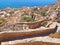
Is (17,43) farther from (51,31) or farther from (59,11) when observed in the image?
(59,11)

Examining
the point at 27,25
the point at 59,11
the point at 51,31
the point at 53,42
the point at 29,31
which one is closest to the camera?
the point at 53,42

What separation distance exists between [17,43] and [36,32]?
2894 millimetres

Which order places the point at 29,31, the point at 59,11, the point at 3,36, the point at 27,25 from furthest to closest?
the point at 27,25 → the point at 59,11 → the point at 29,31 → the point at 3,36

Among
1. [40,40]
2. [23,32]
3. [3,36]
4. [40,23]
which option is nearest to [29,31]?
[23,32]

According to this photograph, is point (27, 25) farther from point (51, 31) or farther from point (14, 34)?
point (14, 34)

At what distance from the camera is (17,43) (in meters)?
7.42

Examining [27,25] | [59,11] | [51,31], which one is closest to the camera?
[51,31]

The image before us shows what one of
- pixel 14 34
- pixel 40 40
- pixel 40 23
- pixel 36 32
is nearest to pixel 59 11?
pixel 40 23

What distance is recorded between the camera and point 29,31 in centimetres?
988

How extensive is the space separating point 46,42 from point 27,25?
7.21 meters

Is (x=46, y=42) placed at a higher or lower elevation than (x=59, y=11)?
lower

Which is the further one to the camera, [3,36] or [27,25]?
[27,25]

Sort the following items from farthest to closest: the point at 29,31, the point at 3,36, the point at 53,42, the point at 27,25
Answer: the point at 27,25 → the point at 29,31 → the point at 3,36 → the point at 53,42

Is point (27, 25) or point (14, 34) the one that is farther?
point (27, 25)
